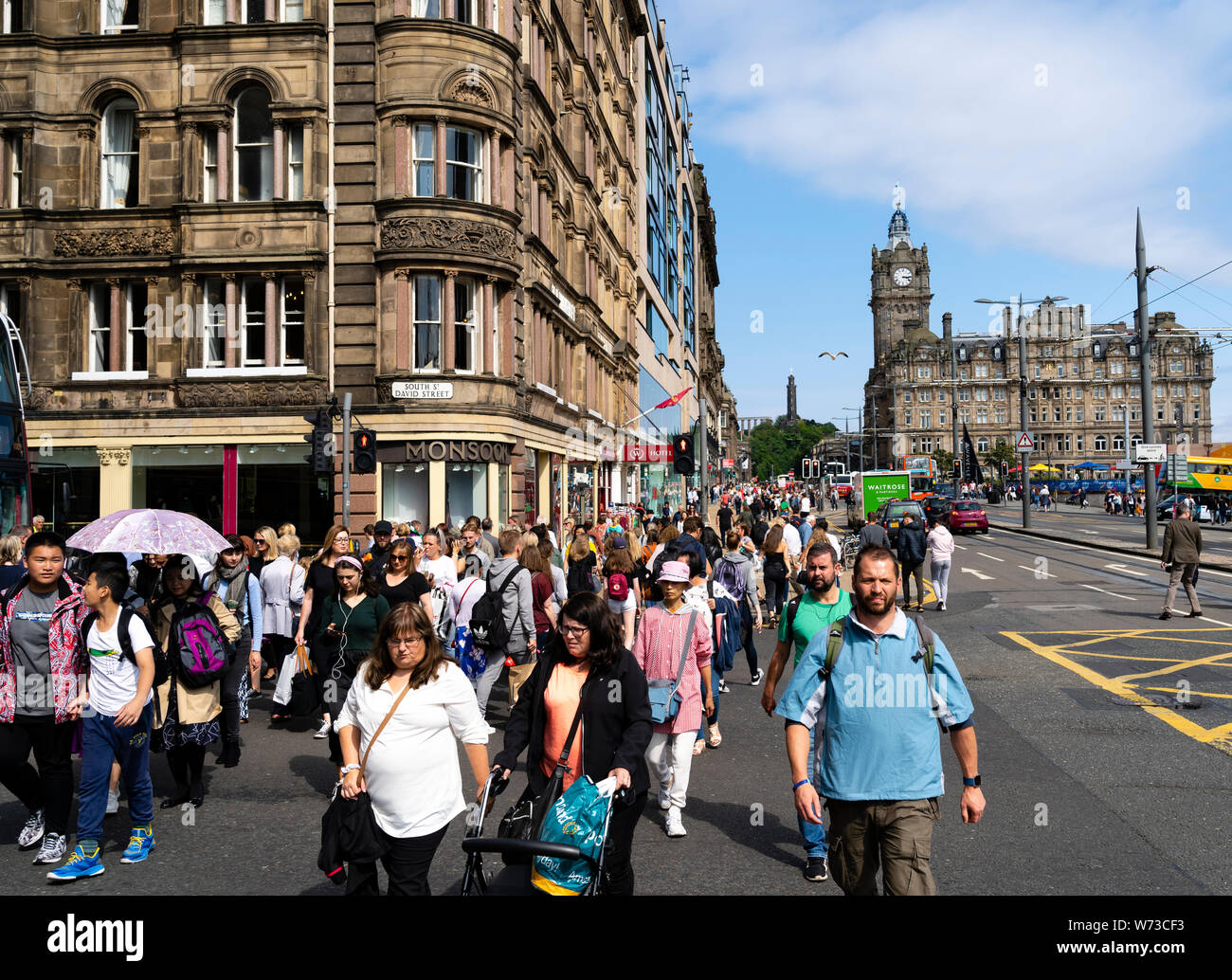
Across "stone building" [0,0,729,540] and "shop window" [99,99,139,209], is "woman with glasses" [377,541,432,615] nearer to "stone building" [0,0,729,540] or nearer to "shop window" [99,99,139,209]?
"stone building" [0,0,729,540]

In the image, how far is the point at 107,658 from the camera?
596 cm

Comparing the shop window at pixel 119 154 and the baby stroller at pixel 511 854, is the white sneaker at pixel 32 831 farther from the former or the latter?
the shop window at pixel 119 154

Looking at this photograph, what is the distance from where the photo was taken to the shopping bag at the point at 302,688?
9555 mm

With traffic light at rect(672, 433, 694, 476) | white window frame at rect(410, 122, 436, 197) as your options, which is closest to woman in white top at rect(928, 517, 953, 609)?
traffic light at rect(672, 433, 694, 476)

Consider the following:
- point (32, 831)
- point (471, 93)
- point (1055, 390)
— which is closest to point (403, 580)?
point (32, 831)

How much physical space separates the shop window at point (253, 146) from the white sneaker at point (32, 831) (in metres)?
18.7

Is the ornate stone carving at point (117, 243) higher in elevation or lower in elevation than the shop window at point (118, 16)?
lower

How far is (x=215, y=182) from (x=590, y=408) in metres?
15.3

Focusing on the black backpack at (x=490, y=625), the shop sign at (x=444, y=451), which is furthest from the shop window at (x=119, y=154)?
the black backpack at (x=490, y=625)

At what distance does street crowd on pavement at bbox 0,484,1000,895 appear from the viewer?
3988 millimetres

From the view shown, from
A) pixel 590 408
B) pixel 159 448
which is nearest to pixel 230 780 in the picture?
pixel 159 448

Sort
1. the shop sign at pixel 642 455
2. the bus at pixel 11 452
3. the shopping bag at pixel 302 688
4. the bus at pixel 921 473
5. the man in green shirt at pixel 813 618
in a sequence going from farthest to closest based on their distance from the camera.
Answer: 1. the bus at pixel 921 473
2. the shop sign at pixel 642 455
3. the bus at pixel 11 452
4. the shopping bag at pixel 302 688
5. the man in green shirt at pixel 813 618

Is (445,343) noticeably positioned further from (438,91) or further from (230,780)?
(230,780)

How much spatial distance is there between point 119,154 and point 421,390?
896cm
